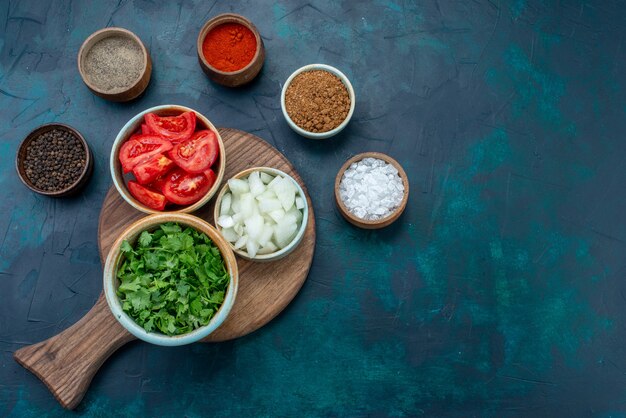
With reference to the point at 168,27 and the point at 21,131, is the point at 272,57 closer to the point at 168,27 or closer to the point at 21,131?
the point at 168,27

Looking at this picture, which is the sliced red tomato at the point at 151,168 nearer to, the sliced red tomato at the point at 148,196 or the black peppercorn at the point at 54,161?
the sliced red tomato at the point at 148,196

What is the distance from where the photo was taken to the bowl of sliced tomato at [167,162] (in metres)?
2.52

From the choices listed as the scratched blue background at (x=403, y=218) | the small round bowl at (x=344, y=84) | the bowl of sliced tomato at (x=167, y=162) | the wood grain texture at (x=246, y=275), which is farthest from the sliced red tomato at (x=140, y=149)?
the small round bowl at (x=344, y=84)

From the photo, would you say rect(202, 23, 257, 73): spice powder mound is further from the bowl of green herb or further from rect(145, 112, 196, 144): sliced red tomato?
the bowl of green herb

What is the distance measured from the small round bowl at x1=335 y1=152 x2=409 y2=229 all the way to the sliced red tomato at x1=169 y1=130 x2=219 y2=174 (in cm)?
59

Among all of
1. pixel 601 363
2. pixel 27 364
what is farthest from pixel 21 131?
pixel 601 363

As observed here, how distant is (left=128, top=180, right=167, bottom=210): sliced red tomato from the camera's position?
2533mm

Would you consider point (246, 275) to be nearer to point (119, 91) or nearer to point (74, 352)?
point (74, 352)

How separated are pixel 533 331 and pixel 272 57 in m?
1.88

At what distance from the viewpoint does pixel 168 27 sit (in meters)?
3.04

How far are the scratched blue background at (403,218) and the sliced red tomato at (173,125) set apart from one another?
0.39 meters

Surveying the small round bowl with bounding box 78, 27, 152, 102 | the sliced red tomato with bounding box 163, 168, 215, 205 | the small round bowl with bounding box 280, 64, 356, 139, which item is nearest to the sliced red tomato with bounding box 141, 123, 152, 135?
the sliced red tomato with bounding box 163, 168, 215, 205

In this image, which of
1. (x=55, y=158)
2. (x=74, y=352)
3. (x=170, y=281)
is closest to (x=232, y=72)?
(x=55, y=158)

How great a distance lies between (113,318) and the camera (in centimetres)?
263
